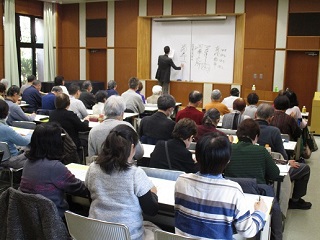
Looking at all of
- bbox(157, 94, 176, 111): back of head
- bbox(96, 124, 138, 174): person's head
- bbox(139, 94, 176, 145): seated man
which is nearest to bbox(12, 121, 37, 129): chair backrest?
bbox(139, 94, 176, 145): seated man

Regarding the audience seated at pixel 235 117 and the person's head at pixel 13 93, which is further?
the person's head at pixel 13 93

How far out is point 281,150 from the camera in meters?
4.13

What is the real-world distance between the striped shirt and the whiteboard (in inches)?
342

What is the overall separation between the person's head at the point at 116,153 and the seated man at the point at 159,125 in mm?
1991

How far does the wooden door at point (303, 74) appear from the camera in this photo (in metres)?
9.54

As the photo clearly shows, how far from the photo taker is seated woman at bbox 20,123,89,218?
2629 mm

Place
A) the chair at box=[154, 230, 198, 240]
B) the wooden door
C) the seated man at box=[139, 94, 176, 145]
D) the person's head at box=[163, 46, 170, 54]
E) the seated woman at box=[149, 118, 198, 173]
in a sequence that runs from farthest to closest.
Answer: the person's head at box=[163, 46, 170, 54] → the wooden door → the seated man at box=[139, 94, 176, 145] → the seated woman at box=[149, 118, 198, 173] → the chair at box=[154, 230, 198, 240]

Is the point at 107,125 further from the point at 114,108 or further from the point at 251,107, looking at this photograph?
the point at 251,107

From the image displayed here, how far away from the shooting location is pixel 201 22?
10.6m

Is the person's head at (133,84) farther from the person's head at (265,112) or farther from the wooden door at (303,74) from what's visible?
the wooden door at (303,74)

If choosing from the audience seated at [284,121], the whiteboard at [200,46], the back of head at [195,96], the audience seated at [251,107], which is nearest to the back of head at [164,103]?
the back of head at [195,96]

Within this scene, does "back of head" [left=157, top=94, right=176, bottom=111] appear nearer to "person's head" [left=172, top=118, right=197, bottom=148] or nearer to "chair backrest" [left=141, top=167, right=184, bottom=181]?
"person's head" [left=172, top=118, right=197, bottom=148]

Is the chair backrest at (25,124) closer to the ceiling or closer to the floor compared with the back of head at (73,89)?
closer to the floor

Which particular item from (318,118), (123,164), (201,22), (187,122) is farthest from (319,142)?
(123,164)
